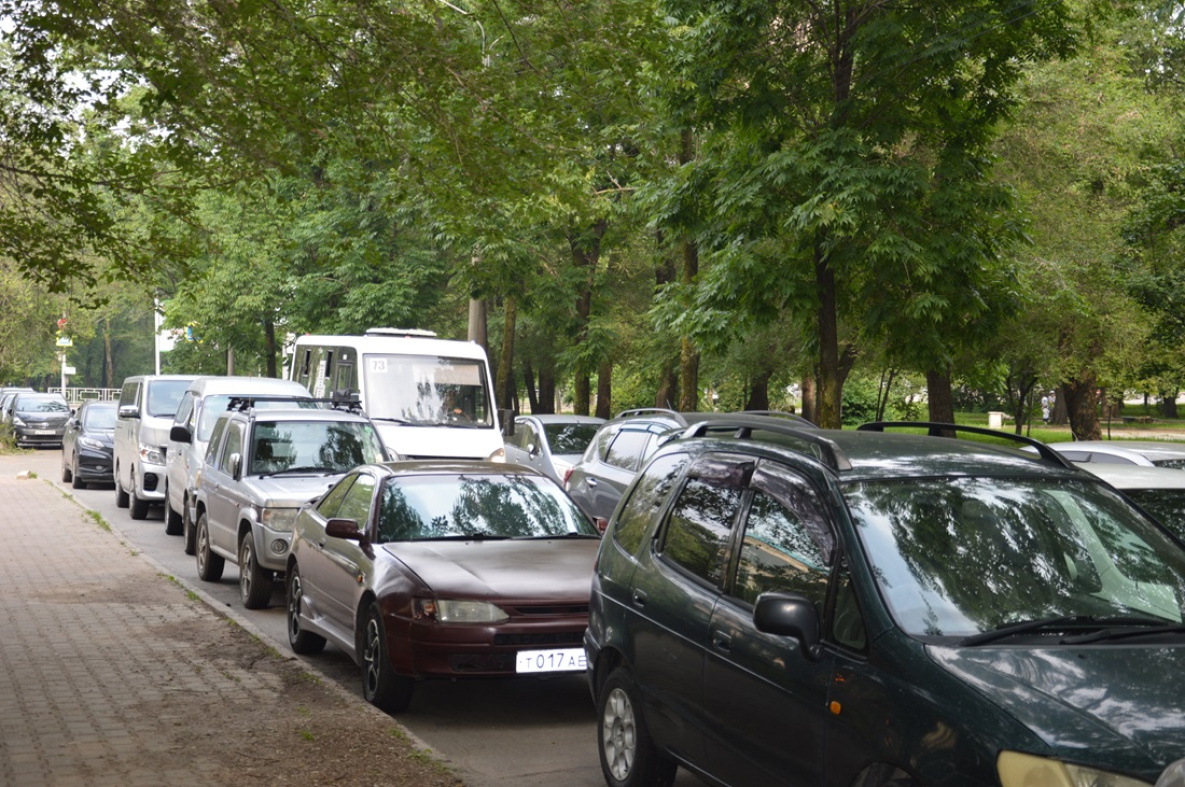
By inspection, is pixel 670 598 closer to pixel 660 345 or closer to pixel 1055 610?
pixel 1055 610

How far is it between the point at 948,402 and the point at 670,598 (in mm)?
20798

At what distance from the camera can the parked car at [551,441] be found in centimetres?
2016

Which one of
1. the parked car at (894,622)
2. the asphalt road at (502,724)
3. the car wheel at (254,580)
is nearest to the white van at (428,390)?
the car wheel at (254,580)

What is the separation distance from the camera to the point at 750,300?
17578mm

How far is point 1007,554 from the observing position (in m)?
4.93

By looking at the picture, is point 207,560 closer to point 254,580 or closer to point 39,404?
point 254,580

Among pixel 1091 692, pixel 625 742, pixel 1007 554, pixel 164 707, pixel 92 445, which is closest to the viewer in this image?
pixel 1091 692

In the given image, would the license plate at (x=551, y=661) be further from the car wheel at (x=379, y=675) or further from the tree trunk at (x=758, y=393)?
the tree trunk at (x=758, y=393)

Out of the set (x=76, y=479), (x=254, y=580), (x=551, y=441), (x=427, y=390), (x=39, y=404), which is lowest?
(x=76, y=479)

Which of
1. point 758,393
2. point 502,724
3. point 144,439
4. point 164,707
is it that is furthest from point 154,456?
point 758,393

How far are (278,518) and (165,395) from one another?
11019 millimetres

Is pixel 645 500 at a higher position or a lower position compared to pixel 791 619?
higher

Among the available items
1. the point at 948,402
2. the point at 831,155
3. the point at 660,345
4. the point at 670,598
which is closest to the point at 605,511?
the point at 831,155

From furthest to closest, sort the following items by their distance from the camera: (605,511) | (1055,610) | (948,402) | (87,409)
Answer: (87,409) < (948,402) < (605,511) < (1055,610)
